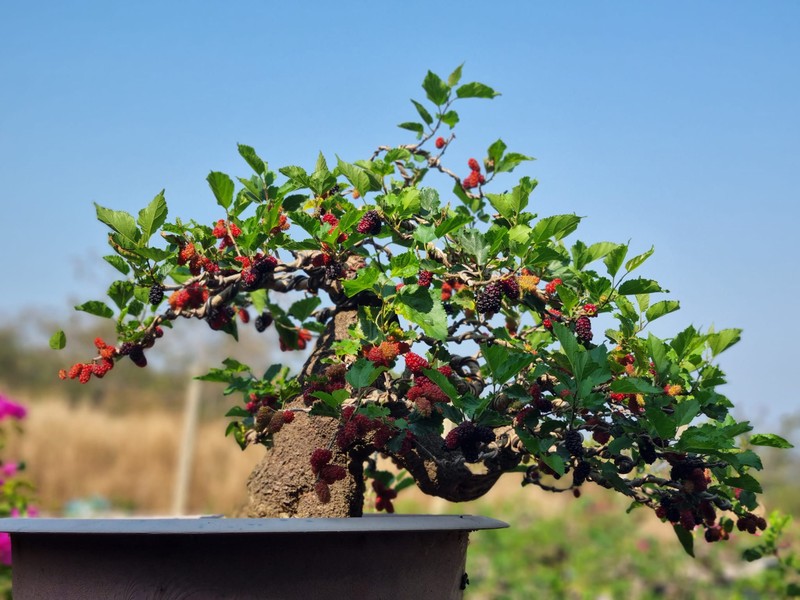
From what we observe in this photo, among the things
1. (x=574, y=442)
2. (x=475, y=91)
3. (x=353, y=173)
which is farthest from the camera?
(x=475, y=91)

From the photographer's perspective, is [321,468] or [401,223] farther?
[401,223]

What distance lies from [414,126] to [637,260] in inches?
22.0

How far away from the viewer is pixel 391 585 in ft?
4.09

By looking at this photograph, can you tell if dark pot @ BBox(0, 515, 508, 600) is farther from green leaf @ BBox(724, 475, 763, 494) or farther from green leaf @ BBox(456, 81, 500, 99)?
green leaf @ BBox(456, 81, 500, 99)

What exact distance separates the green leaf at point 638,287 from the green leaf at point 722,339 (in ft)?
0.50

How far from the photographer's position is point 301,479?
149cm

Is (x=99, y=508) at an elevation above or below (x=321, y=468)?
below

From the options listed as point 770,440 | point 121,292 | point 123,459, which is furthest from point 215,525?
point 123,459

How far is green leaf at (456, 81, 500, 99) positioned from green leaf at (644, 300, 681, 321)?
1.69ft

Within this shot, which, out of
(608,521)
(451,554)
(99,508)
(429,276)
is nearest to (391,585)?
(451,554)

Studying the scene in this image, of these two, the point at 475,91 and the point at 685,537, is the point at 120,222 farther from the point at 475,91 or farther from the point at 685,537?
the point at 685,537

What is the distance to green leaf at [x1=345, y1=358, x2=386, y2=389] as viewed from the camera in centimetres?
122

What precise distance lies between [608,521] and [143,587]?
563cm

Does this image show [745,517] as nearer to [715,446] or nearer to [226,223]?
[715,446]
